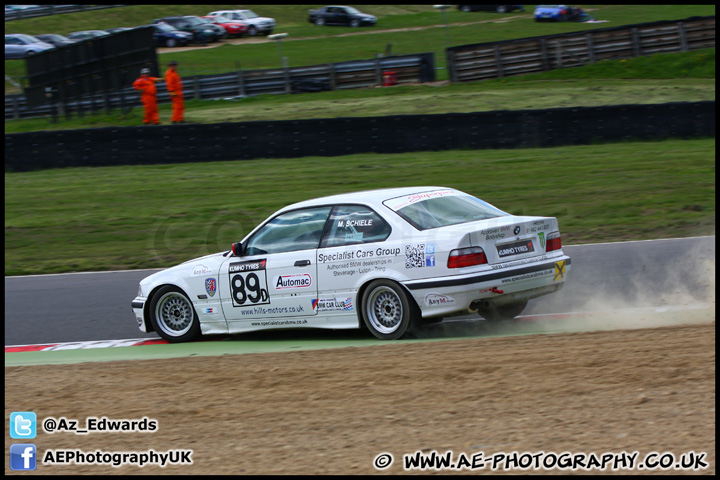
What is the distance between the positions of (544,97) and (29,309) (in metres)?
17.1

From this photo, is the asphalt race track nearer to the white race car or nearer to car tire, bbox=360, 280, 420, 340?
the white race car

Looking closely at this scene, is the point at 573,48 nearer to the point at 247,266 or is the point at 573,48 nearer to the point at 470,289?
the point at 247,266

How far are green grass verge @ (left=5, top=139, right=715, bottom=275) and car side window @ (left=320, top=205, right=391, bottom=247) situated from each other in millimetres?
5464

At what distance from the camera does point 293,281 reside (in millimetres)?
7676

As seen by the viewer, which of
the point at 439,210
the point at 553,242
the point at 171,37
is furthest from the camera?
the point at 171,37

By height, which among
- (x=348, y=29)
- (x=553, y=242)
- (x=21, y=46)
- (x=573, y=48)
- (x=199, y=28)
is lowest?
(x=553, y=242)

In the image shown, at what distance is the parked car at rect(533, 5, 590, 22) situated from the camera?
4978 cm

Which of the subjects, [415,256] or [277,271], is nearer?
[415,256]

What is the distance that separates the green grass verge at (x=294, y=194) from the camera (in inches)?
514

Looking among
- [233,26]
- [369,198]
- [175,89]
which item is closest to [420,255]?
[369,198]

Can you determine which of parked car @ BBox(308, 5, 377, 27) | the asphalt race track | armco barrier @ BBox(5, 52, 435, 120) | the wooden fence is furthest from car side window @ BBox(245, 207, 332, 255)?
parked car @ BBox(308, 5, 377, 27)

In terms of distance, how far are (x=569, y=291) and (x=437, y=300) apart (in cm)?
266

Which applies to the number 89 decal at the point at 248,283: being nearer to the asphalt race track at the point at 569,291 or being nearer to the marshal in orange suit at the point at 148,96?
the asphalt race track at the point at 569,291

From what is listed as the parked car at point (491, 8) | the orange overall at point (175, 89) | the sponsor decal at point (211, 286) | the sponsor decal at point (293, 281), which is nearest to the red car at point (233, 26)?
the parked car at point (491, 8)
